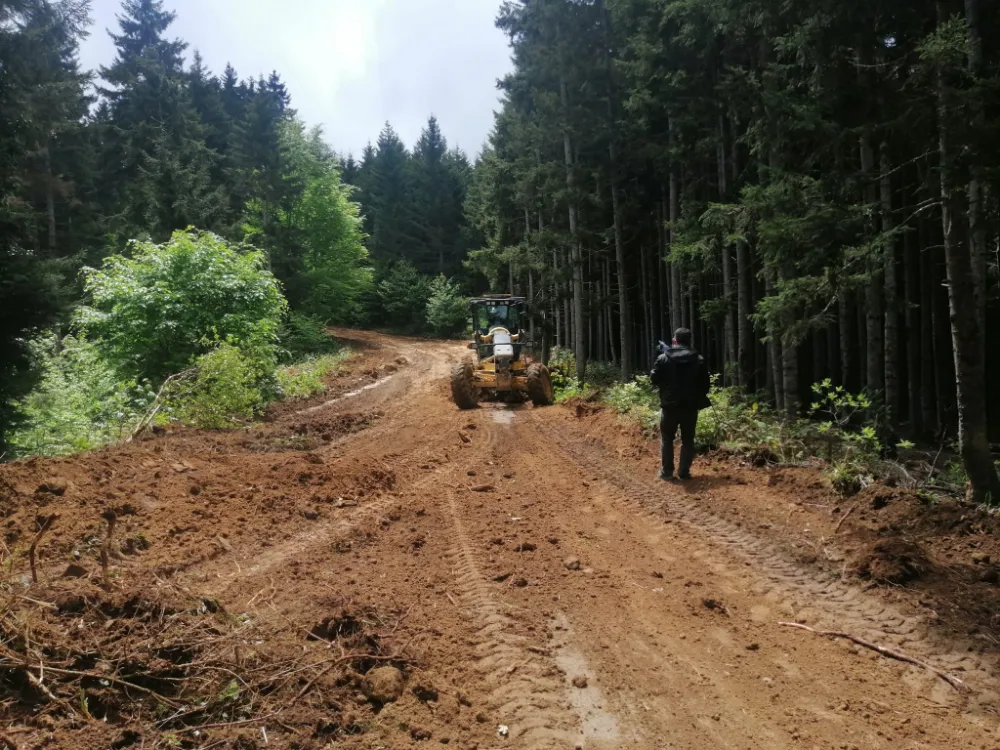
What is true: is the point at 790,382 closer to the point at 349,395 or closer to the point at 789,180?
the point at 789,180

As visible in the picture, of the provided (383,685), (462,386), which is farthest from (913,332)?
(383,685)

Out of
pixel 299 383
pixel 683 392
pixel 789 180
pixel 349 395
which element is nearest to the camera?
pixel 683 392

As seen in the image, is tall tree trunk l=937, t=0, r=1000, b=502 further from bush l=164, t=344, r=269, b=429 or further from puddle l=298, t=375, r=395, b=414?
puddle l=298, t=375, r=395, b=414

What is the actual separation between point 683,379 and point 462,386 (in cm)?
802

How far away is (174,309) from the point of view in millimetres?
14906

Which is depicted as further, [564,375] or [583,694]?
[564,375]

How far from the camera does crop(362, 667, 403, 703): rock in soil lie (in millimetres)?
3406

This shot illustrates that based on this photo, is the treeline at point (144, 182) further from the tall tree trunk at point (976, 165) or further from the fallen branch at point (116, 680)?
the tall tree trunk at point (976, 165)

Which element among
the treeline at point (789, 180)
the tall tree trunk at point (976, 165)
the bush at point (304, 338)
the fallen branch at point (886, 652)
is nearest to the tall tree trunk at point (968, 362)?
the treeline at point (789, 180)

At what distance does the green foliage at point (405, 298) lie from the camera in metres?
51.7

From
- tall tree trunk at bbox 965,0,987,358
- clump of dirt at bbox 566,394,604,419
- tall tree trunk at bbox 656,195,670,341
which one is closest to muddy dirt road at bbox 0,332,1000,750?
tall tree trunk at bbox 965,0,987,358

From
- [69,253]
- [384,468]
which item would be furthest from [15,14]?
[69,253]

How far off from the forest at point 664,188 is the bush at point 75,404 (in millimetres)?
576

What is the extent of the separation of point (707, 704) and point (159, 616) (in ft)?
10.7
